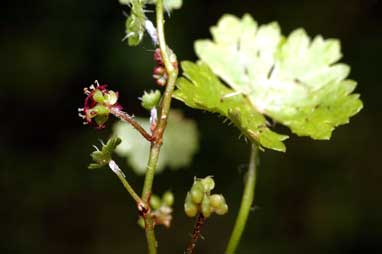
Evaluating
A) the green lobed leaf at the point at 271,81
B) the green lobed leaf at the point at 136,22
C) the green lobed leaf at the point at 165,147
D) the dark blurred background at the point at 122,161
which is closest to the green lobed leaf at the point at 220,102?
the green lobed leaf at the point at 271,81

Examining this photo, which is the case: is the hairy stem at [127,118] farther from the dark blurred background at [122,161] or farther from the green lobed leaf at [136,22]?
the dark blurred background at [122,161]

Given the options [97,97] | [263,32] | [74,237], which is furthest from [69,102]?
[97,97]

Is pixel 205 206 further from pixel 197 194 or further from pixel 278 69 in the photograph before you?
pixel 278 69

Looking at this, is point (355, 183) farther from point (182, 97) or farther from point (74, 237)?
point (182, 97)

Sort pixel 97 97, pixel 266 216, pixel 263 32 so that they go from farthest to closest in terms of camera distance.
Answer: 1. pixel 266 216
2. pixel 263 32
3. pixel 97 97

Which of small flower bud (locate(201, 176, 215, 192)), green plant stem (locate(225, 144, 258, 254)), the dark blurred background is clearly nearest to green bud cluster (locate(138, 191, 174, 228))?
green plant stem (locate(225, 144, 258, 254))

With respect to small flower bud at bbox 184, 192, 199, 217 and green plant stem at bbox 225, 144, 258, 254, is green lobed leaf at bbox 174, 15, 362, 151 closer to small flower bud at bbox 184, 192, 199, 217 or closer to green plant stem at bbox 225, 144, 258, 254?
green plant stem at bbox 225, 144, 258, 254
